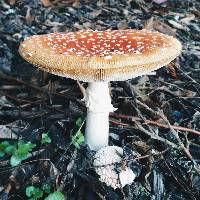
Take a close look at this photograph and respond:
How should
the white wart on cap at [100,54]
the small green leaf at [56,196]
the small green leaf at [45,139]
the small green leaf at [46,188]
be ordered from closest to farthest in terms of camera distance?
the white wart on cap at [100,54]
the small green leaf at [56,196]
the small green leaf at [46,188]
the small green leaf at [45,139]

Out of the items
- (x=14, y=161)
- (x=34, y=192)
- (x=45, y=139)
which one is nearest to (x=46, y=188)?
(x=34, y=192)

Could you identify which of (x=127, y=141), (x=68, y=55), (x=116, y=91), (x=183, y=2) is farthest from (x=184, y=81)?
(x=183, y=2)

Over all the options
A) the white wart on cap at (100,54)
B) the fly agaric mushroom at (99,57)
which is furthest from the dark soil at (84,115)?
the white wart on cap at (100,54)

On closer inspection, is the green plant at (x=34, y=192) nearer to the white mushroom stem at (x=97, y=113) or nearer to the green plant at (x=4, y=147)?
the green plant at (x=4, y=147)

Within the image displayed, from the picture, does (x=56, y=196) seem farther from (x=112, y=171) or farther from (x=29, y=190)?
(x=112, y=171)

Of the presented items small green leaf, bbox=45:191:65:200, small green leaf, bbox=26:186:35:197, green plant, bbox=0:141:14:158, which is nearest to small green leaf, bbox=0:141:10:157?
green plant, bbox=0:141:14:158

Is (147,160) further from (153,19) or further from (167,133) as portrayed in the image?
(153,19)

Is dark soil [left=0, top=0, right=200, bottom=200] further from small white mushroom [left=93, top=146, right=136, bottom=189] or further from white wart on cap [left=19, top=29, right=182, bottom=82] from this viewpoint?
white wart on cap [left=19, top=29, right=182, bottom=82]
